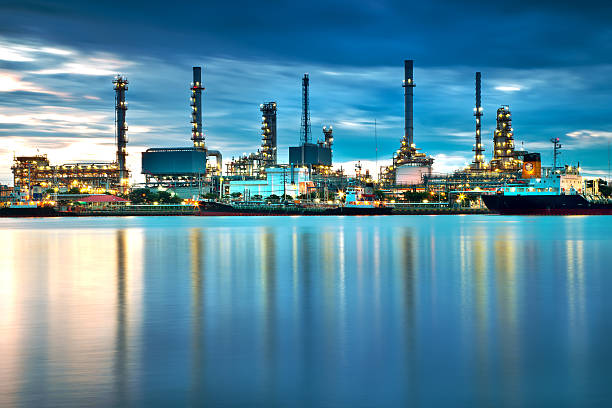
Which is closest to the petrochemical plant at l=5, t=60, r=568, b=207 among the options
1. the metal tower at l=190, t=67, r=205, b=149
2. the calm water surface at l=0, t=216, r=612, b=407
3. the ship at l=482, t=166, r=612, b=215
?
the metal tower at l=190, t=67, r=205, b=149

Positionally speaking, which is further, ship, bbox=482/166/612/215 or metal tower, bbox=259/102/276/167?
metal tower, bbox=259/102/276/167

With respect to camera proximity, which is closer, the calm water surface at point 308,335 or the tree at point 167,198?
the calm water surface at point 308,335

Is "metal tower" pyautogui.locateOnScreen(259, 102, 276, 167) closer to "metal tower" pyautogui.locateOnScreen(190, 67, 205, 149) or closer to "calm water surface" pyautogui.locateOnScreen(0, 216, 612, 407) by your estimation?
"metal tower" pyautogui.locateOnScreen(190, 67, 205, 149)

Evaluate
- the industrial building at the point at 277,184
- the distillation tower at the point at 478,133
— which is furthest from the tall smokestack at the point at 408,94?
the industrial building at the point at 277,184

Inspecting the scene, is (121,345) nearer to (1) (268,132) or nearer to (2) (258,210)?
(2) (258,210)

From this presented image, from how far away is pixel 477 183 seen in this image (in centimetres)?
13338

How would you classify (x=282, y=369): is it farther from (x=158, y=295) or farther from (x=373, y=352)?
(x=158, y=295)

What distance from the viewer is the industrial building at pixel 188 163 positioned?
152m

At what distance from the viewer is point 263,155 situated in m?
161

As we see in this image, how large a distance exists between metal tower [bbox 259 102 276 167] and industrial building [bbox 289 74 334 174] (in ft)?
17.8

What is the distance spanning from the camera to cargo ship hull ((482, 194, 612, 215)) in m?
98.6

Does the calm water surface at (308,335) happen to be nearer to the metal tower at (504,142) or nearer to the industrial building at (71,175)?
the metal tower at (504,142)

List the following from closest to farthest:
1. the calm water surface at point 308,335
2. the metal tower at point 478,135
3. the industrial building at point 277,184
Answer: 1. the calm water surface at point 308,335
2. the metal tower at point 478,135
3. the industrial building at point 277,184

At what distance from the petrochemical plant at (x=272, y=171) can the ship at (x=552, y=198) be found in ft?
96.2
